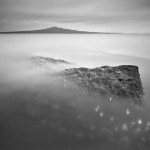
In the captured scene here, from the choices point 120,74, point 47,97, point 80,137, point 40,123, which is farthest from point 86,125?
point 120,74

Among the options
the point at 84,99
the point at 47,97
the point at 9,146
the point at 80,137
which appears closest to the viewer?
the point at 9,146

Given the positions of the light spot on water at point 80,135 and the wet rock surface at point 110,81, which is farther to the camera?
the wet rock surface at point 110,81

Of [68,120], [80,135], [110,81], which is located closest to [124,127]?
[80,135]

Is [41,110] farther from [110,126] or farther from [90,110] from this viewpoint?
[110,126]

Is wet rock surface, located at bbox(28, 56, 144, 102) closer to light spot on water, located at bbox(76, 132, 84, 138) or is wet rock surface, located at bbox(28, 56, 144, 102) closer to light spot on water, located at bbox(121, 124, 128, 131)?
light spot on water, located at bbox(121, 124, 128, 131)

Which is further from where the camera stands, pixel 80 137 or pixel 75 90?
pixel 75 90

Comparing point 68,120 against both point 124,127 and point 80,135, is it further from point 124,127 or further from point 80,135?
point 124,127

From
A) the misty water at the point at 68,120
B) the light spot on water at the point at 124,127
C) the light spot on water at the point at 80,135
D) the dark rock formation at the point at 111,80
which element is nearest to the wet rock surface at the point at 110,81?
the dark rock formation at the point at 111,80

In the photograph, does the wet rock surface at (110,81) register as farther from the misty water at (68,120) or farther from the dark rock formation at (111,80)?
the misty water at (68,120)

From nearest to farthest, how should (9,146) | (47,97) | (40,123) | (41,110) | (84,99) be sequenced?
(9,146)
(40,123)
(41,110)
(84,99)
(47,97)
